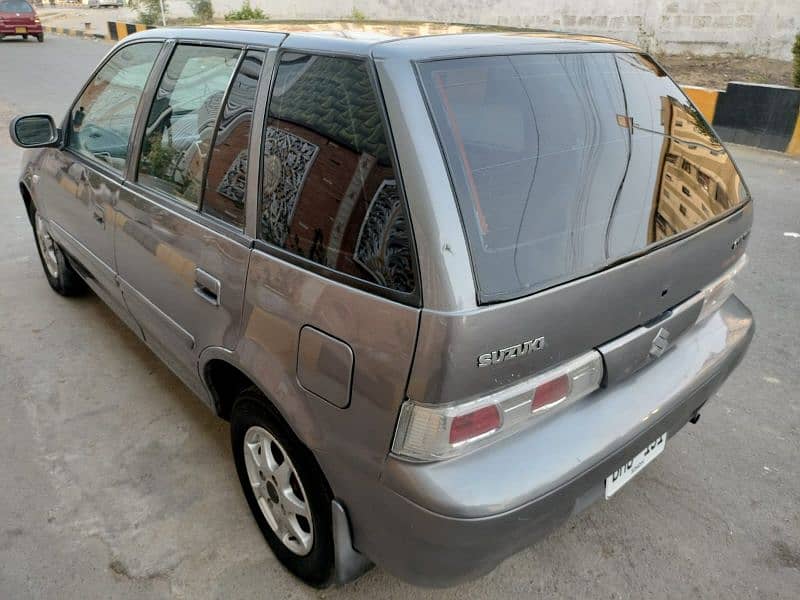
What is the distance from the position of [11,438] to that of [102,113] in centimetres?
161

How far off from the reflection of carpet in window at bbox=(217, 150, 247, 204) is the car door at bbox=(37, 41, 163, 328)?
0.93 meters

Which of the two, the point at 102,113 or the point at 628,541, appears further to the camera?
the point at 102,113

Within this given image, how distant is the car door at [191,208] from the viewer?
2039mm

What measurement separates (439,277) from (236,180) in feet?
3.04

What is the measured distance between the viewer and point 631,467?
1939 millimetres

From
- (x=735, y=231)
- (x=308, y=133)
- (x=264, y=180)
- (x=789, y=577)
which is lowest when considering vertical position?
(x=789, y=577)

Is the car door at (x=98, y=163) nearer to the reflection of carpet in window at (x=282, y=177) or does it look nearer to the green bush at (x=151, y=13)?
the reflection of carpet in window at (x=282, y=177)

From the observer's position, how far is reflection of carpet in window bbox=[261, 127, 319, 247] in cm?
180

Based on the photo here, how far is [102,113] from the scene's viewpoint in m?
3.12

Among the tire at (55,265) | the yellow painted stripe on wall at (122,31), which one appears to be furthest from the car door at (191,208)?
the yellow painted stripe on wall at (122,31)

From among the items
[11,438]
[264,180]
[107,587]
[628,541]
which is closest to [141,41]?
[264,180]

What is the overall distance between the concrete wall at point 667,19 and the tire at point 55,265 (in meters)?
12.0

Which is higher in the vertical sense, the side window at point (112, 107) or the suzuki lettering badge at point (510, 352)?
the side window at point (112, 107)

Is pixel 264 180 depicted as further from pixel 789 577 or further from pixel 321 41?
pixel 789 577
